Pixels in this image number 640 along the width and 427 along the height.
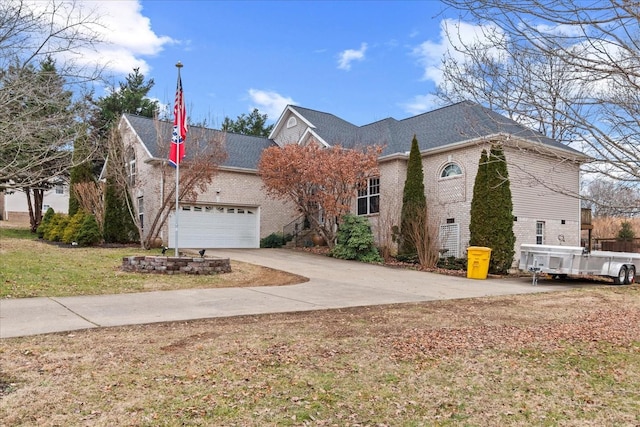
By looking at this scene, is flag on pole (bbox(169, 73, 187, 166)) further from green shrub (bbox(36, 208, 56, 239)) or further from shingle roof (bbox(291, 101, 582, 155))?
green shrub (bbox(36, 208, 56, 239))

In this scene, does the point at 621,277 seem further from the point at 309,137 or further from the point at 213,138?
the point at 213,138

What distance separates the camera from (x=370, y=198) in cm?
2259

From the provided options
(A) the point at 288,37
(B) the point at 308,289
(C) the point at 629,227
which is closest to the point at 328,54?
(A) the point at 288,37

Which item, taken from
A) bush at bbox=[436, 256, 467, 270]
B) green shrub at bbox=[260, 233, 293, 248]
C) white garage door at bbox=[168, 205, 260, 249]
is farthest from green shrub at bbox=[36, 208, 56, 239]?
bush at bbox=[436, 256, 467, 270]

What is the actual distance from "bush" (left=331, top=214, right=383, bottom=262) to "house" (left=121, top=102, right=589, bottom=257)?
118 centimetres

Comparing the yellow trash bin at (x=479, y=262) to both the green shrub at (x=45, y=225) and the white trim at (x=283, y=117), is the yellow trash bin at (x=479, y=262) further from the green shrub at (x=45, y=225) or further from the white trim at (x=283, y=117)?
the green shrub at (x=45, y=225)

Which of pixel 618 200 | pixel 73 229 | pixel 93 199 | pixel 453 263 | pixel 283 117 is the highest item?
pixel 283 117

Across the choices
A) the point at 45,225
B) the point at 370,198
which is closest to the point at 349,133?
the point at 370,198

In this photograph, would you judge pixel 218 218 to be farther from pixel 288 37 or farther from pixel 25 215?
pixel 25 215

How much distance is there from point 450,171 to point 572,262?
276 inches

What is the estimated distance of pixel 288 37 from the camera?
38.7ft

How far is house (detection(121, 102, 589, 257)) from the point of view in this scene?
1927 cm

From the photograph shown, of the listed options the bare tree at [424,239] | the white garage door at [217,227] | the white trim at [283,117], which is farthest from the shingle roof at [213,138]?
the bare tree at [424,239]

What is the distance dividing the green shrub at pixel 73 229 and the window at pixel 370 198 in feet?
40.1
